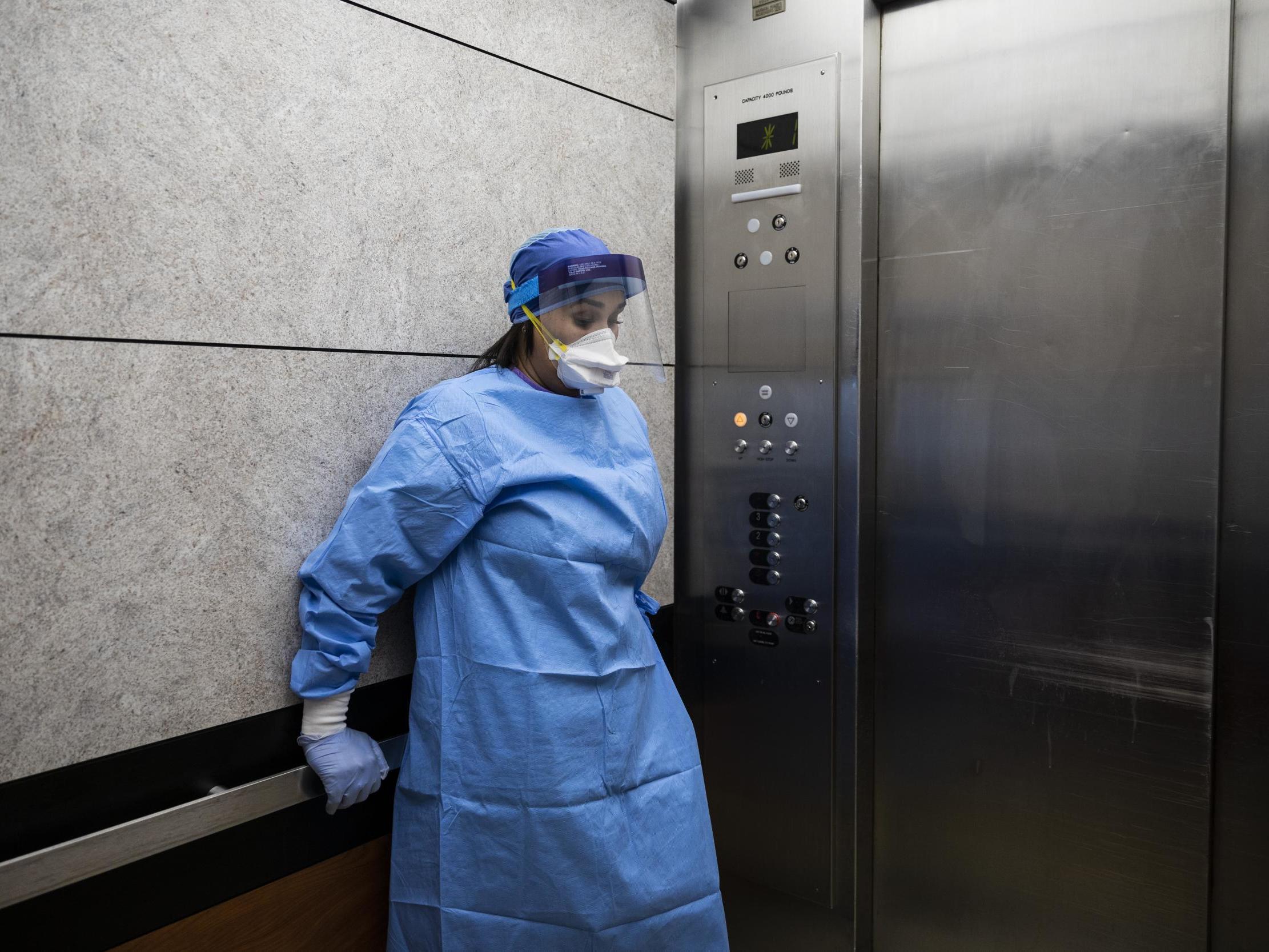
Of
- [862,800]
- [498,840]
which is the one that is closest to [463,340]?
[498,840]

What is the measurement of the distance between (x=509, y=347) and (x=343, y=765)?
2.55ft

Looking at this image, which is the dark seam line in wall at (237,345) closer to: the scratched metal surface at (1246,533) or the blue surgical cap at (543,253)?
the blue surgical cap at (543,253)

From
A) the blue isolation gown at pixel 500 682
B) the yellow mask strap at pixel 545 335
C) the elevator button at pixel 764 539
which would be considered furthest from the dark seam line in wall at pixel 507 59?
the elevator button at pixel 764 539

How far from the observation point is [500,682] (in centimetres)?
144

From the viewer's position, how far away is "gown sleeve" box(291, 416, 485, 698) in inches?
53.2

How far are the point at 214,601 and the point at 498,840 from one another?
1.95ft

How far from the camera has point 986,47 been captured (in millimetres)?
1867

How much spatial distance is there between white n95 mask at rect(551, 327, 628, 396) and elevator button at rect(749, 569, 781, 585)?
76 centimetres

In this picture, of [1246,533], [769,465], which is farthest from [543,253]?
[1246,533]

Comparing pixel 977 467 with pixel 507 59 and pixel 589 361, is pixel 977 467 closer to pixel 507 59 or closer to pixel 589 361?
pixel 589 361

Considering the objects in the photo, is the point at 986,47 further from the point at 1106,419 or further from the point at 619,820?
the point at 619,820

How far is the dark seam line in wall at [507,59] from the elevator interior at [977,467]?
158 mm

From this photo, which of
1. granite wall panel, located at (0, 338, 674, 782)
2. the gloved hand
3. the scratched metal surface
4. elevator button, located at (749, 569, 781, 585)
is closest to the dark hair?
granite wall panel, located at (0, 338, 674, 782)

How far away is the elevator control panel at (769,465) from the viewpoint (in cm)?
200
